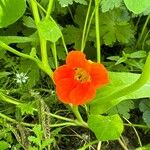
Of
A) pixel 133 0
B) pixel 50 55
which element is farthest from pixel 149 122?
pixel 133 0

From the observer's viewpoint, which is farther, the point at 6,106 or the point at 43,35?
the point at 6,106

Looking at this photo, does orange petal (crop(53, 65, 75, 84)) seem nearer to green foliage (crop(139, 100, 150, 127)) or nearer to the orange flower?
the orange flower

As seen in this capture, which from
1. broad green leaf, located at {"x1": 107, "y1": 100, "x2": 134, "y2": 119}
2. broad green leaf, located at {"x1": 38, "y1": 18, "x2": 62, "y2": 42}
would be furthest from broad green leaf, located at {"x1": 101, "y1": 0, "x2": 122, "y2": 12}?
broad green leaf, located at {"x1": 107, "y1": 100, "x2": 134, "y2": 119}

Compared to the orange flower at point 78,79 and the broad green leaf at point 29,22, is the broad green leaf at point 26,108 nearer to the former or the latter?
the orange flower at point 78,79

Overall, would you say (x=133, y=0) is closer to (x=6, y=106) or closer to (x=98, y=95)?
(x=98, y=95)

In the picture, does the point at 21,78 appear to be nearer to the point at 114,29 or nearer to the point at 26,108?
the point at 26,108

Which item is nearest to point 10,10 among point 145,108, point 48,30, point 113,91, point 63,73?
point 48,30
